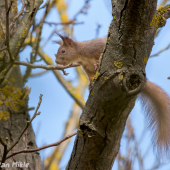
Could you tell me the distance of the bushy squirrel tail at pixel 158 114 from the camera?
73.5 inches

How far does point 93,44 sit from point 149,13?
5.82 ft

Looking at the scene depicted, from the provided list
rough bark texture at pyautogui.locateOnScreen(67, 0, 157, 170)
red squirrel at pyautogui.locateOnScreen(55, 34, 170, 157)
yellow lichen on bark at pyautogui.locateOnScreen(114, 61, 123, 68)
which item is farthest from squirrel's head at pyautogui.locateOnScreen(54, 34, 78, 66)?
yellow lichen on bark at pyautogui.locateOnScreen(114, 61, 123, 68)

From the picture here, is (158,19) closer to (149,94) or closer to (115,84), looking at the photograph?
(115,84)

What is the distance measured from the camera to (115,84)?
1336mm

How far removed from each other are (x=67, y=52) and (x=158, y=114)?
1.49 m

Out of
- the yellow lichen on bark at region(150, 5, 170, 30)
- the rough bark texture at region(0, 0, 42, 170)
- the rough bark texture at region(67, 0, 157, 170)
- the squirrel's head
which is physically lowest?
the rough bark texture at region(67, 0, 157, 170)

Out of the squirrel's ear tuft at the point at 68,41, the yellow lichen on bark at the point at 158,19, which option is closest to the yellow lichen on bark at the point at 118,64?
the yellow lichen on bark at the point at 158,19

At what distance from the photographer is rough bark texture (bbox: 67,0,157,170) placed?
121 cm

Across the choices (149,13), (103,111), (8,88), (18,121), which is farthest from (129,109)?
(8,88)

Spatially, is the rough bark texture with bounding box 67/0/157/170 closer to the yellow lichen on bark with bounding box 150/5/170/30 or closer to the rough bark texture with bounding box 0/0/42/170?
the yellow lichen on bark with bounding box 150/5/170/30

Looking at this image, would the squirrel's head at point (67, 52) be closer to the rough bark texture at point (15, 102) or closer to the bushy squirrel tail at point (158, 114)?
the rough bark texture at point (15, 102)

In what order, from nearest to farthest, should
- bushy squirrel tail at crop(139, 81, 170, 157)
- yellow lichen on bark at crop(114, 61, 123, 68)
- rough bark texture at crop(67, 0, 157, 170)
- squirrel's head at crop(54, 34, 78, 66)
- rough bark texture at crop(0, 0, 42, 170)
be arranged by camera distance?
rough bark texture at crop(67, 0, 157, 170) → yellow lichen on bark at crop(114, 61, 123, 68) → bushy squirrel tail at crop(139, 81, 170, 157) → rough bark texture at crop(0, 0, 42, 170) → squirrel's head at crop(54, 34, 78, 66)

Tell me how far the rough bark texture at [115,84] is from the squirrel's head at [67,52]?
5.40ft

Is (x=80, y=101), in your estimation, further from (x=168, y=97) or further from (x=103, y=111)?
(x=103, y=111)
